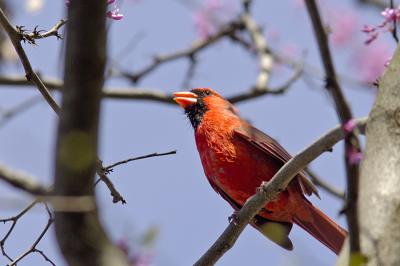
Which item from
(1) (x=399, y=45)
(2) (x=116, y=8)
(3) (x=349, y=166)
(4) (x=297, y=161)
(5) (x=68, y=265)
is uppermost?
(1) (x=399, y=45)

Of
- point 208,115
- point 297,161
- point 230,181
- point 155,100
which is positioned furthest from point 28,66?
point 155,100

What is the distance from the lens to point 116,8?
3.27 m

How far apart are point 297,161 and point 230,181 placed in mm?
1879

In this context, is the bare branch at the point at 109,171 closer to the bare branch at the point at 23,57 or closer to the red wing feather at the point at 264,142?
the bare branch at the point at 23,57

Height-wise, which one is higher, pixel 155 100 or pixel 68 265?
pixel 155 100

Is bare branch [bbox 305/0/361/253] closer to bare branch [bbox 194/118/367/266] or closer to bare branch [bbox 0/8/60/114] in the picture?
bare branch [bbox 194/118/367/266]

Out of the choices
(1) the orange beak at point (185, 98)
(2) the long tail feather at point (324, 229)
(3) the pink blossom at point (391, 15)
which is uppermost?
(3) the pink blossom at point (391, 15)

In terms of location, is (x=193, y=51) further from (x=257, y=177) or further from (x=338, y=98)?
(x=338, y=98)

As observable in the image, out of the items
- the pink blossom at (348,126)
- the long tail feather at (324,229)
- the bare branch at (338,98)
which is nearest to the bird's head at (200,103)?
the long tail feather at (324,229)

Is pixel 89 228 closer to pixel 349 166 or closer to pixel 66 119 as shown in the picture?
pixel 66 119

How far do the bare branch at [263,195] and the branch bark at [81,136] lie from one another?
125cm

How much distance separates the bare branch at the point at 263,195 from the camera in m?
2.73

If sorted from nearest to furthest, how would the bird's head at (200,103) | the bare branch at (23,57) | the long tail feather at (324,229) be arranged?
the bare branch at (23,57)
the long tail feather at (324,229)
the bird's head at (200,103)

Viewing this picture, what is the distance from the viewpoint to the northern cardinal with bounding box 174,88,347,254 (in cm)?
464
